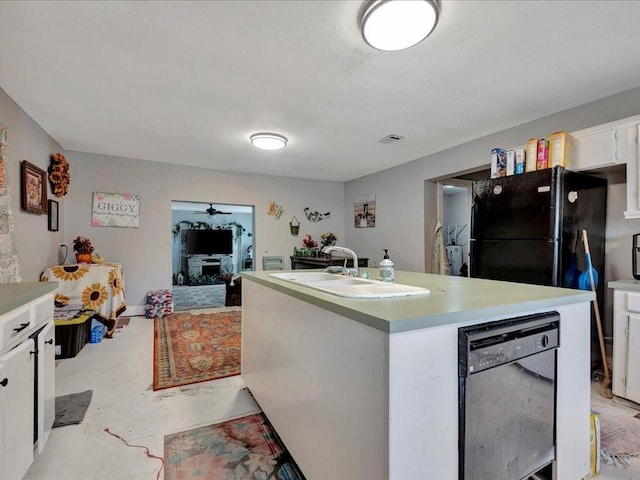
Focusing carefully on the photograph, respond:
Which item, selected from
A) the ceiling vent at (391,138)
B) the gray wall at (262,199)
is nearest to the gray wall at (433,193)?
the gray wall at (262,199)

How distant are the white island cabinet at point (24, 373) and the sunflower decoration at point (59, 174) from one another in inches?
108

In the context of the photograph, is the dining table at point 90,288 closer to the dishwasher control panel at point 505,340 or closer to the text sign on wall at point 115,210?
the text sign on wall at point 115,210

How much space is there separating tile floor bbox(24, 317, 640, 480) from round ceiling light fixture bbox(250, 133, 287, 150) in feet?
7.97

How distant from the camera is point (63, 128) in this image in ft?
11.0

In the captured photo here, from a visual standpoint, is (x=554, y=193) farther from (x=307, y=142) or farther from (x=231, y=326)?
(x=231, y=326)

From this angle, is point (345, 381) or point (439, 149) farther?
point (439, 149)

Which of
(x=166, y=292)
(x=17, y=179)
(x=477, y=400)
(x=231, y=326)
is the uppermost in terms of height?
(x=17, y=179)

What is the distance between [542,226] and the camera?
2.45 meters

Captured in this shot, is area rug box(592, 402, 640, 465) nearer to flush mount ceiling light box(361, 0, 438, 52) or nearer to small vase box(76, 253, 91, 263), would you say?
flush mount ceiling light box(361, 0, 438, 52)

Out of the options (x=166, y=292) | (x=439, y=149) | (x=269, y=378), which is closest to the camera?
(x=269, y=378)

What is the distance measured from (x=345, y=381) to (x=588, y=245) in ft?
8.37

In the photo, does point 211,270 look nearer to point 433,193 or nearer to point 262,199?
point 262,199

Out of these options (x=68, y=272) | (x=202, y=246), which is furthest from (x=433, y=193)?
(x=202, y=246)

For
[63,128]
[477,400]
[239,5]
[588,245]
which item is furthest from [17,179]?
[588,245]
